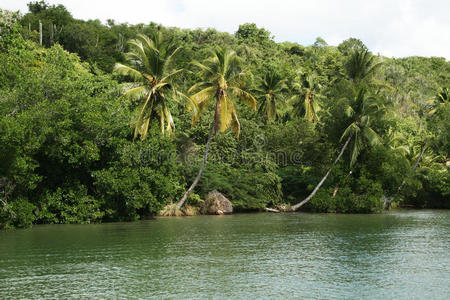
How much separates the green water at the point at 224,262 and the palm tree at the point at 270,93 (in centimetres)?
2090

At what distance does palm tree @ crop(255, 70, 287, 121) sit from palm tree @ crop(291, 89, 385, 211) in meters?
9.70

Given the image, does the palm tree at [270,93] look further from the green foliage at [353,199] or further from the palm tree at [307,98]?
the green foliage at [353,199]

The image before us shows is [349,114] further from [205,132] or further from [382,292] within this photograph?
[382,292]

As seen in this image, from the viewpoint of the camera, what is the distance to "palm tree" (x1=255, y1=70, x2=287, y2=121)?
4509cm

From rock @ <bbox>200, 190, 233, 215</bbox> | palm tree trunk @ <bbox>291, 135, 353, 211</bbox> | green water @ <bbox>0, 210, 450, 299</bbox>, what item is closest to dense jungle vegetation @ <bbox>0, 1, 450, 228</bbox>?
palm tree trunk @ <bbox>291, 135, 353, 211</bbox>

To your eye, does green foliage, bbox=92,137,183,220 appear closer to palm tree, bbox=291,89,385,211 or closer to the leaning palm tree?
the leaning palm tree

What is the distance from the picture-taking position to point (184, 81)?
149 feet

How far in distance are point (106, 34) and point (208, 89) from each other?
126 ft

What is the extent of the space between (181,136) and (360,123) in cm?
1375

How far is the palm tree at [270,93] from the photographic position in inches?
1775

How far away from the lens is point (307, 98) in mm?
49969

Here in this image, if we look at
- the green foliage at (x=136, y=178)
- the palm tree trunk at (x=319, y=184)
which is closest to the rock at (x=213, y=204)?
the green foliage at (x=136, y=178)

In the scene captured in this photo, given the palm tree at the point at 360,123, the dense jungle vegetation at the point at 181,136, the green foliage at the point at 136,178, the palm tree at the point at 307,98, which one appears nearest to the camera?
the dense jungle vegetation at the point at 181,136

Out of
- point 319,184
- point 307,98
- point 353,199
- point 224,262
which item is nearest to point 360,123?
point 319,184
